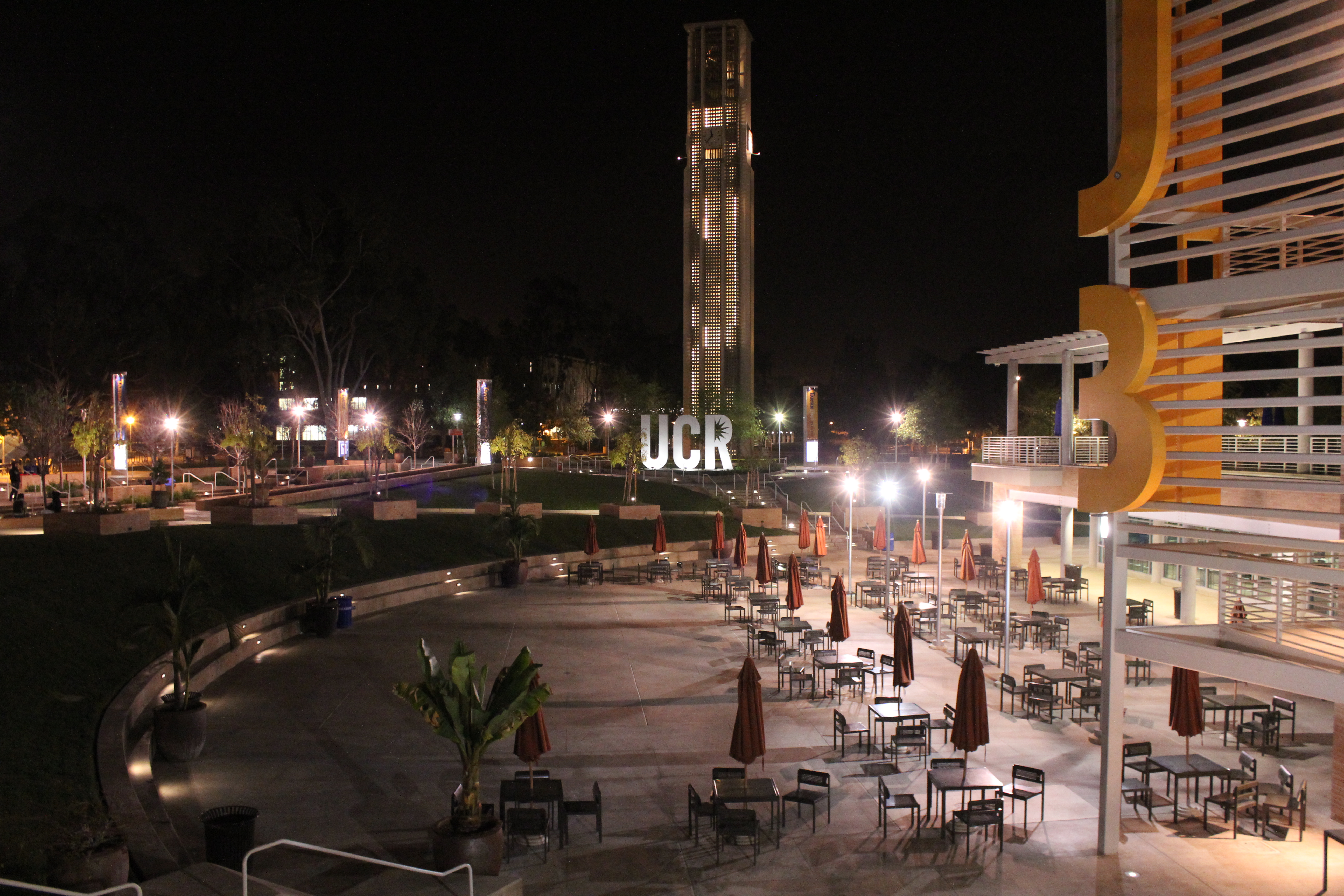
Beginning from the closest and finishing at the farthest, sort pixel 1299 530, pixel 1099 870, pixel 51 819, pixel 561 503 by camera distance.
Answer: pixel 51 819 → pixel 1099 870 → pixel 1299 530 → pixel 561 503

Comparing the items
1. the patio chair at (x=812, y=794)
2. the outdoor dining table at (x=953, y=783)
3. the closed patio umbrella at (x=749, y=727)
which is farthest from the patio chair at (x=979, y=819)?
the closed patio umbrella at (x=749, y=727)

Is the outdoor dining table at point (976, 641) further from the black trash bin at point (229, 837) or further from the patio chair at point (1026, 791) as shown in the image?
the black trash bin at point (229, 837)

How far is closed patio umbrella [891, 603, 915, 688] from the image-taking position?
48.4 feet

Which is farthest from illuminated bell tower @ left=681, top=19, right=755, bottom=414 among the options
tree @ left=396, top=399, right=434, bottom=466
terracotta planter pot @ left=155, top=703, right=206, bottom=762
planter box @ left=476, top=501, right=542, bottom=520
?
terracotta planter pot @ left=155, top=703, right=206, bottom=762

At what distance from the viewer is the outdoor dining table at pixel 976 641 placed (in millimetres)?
18484

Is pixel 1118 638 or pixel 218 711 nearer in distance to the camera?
pixel 1118 638

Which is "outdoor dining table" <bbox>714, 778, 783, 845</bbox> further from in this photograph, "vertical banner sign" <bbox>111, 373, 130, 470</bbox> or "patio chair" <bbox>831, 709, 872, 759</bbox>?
"vertical banner sign" <bbox>111, 373, 130, 470</bbox>

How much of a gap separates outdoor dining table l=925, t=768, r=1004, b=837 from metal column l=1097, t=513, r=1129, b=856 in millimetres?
1238

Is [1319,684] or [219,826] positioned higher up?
[1319,684]

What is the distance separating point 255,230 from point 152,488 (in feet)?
69.2

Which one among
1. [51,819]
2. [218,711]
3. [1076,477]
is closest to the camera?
[51,819]

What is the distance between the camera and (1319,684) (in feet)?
29.4

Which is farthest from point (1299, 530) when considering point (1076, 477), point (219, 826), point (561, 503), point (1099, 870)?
point (561, 503)

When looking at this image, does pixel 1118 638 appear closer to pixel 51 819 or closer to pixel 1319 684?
pixel 1319 684
